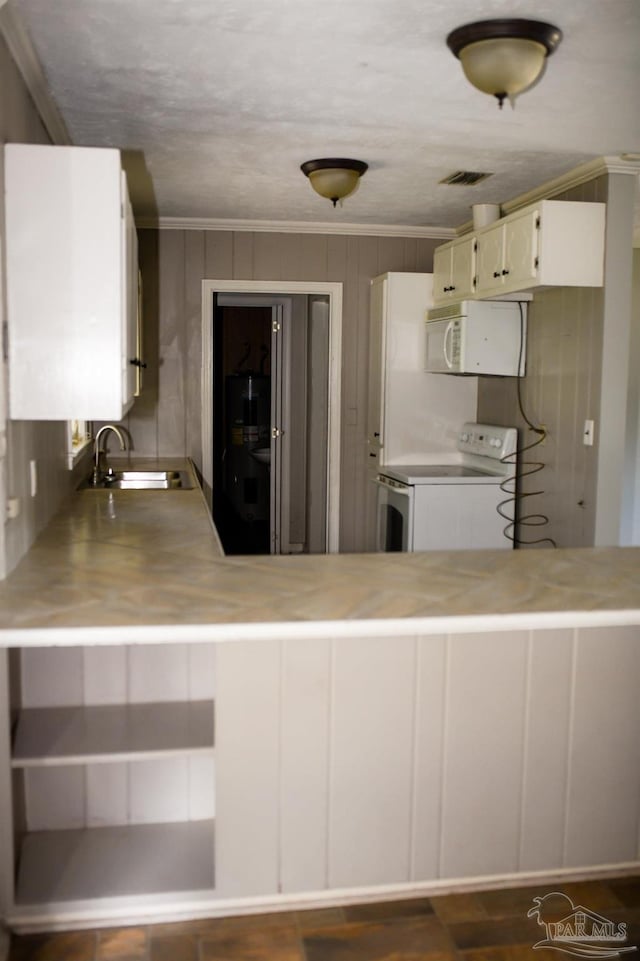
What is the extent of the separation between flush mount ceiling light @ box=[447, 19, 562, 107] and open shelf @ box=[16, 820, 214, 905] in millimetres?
2195

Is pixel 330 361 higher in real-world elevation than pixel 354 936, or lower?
higher

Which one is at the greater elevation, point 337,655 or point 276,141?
point 276,141

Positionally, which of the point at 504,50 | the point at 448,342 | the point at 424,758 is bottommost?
the point at 424,758

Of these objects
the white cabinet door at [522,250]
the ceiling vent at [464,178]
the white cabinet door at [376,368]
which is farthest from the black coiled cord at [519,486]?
the white cabinet door at [376,368]

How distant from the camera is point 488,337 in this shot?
4691 millimetres

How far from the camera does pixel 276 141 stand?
3637mm

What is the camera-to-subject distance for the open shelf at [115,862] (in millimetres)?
2129

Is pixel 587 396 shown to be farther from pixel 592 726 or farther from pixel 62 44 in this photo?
pixel 62 44

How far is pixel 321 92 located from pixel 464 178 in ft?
4.62

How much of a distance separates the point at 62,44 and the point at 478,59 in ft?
4.07

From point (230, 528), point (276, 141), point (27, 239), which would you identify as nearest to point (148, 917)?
point (27, 239)

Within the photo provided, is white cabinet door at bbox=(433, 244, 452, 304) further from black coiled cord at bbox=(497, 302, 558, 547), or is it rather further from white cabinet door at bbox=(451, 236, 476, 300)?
black coiled cord at bbox=(497, 302, 558, 547)

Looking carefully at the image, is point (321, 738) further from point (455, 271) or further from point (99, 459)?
point (455, 271)
